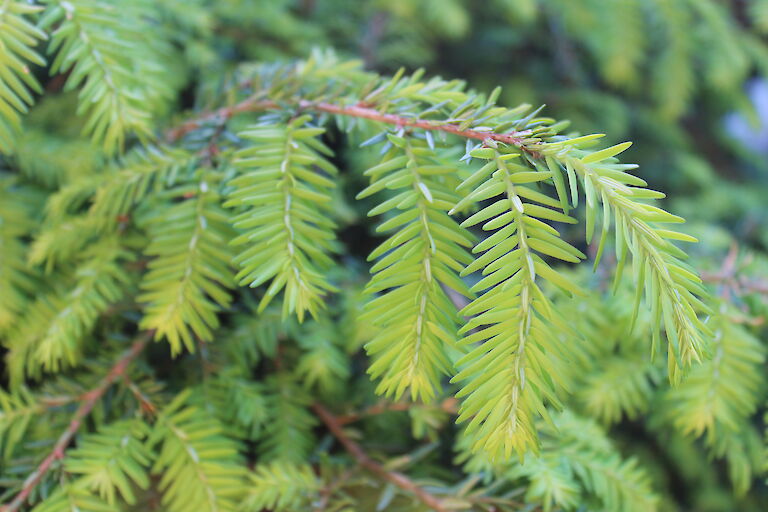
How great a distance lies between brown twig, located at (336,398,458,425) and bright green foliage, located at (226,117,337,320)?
236 mm

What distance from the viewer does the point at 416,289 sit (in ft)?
1.82

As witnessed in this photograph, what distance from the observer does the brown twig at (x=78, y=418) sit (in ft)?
2.06

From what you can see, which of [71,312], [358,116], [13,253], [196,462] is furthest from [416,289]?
[13,253]

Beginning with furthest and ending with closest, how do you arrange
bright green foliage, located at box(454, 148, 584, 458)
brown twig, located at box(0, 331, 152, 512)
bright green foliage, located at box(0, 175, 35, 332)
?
bright green foliage, located at box(0, 175, 35, 332), brown twig, located at box(0, 331, 152, 512), bright green foliage, located at box(454, 148, 584, 458)

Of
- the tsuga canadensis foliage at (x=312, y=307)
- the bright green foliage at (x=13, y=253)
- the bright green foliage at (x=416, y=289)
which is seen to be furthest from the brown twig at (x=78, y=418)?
the bright green foliage at (x=416, y=289)

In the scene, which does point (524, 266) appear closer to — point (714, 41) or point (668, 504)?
point (668, 504)

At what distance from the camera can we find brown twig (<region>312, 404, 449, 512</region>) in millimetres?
692

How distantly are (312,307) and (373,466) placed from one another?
28 centimetres

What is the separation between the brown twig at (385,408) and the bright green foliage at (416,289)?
0.21m

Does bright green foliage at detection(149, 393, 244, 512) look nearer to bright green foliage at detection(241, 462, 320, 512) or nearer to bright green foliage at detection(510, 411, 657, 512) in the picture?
bright green foliage at detection(241, 462, 320, 512)

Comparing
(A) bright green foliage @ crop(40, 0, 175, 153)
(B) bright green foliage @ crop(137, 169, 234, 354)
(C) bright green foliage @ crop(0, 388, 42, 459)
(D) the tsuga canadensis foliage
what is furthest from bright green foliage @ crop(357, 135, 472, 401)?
(C) bright green foliage @ crop(0, 388, 42, 459)

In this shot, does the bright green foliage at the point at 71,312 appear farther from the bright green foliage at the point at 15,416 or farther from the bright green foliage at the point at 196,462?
the bright green foliage at the point at 196,462

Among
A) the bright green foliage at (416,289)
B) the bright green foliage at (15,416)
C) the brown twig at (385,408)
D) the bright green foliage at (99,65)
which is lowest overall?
the bright green foliage at (15,416)

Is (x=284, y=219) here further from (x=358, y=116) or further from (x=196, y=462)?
(x=196, y=462)
